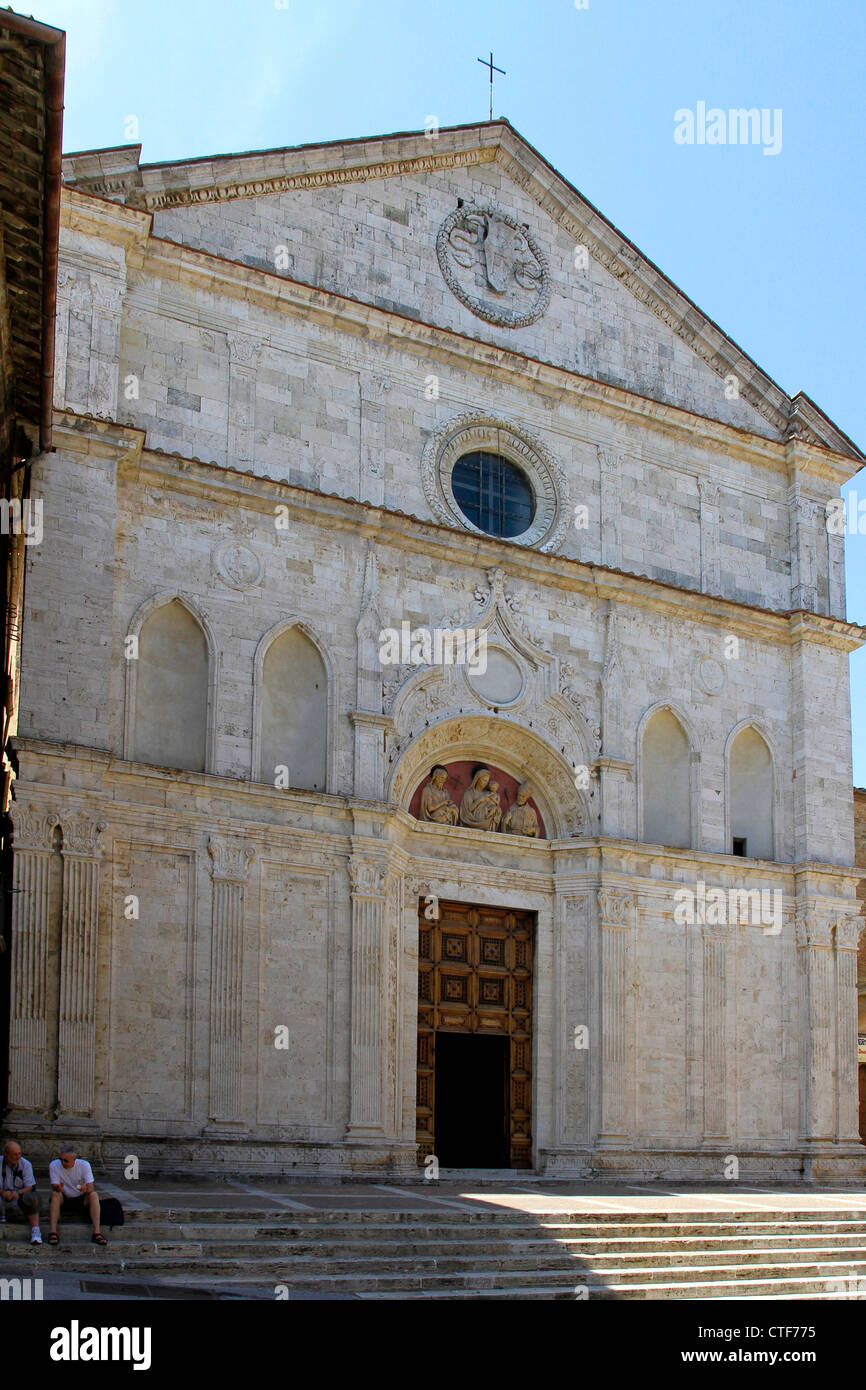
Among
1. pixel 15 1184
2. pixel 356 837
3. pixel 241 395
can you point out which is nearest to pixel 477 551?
pixel 241 395

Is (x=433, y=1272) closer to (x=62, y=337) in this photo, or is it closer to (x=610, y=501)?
(x=62, y=337)

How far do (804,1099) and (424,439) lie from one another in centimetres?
1137

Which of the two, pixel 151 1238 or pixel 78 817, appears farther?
pixel 78 817

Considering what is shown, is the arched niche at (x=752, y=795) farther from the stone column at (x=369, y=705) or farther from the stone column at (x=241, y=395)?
the stone column at (x=241, y=395)

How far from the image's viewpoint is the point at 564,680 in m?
24.8

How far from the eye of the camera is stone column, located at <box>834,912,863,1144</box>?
85.4 ft

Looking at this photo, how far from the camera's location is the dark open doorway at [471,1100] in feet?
77.2

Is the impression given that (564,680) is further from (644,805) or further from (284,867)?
(284,867)

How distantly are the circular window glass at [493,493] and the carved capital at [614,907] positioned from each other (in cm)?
548

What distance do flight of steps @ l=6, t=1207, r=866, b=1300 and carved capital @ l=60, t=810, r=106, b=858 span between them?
493 centimetres

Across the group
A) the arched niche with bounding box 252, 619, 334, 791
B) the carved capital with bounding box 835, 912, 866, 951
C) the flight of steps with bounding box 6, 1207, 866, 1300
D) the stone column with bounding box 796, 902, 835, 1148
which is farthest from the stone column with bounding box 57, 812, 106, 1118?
the carved capital with bounding box 835, 912, 866, 951

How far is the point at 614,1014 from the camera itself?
78.6ft

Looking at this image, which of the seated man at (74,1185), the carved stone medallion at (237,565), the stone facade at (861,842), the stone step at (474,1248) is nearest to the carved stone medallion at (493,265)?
the carved stone medallion at (237,565)
